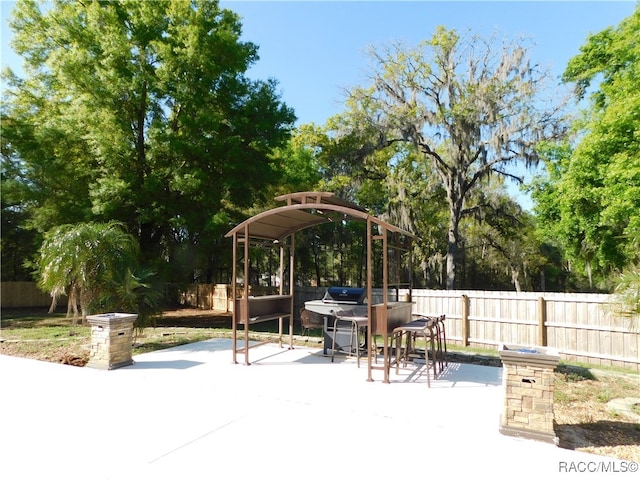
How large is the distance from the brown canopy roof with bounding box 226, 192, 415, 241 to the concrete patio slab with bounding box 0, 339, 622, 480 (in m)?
2.16

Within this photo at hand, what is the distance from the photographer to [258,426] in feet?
11.0

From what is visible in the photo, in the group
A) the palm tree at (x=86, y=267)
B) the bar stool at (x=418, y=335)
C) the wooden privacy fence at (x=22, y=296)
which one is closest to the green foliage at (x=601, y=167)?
the bar stool at (x=418, y=335)

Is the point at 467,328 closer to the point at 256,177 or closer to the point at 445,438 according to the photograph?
the point at 445,438

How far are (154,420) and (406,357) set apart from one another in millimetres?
3715

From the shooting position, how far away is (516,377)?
3230 mm

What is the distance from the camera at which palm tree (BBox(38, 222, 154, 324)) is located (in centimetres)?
648

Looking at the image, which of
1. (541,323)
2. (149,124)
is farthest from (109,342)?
(149,124)

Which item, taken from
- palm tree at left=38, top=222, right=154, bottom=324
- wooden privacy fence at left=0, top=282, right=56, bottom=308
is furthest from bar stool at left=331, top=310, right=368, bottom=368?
wooden privacy fence at left=0, top=282, right=56, bottom=308

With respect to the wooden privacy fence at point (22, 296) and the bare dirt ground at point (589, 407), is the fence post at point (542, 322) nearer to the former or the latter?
the bare dirt ground at point (589, 407)

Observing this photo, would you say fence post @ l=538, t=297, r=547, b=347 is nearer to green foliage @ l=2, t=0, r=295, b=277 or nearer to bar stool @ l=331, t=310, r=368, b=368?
bar stool @ l=331, t=310, r=368, b=368

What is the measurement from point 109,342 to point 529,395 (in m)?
5.17

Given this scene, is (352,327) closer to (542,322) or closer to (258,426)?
(258,426)

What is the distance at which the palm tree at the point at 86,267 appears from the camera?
6.48 metres

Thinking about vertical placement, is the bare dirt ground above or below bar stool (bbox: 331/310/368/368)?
below
